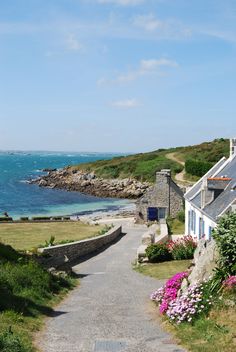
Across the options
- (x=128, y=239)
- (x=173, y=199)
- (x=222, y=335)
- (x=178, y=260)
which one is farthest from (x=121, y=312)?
(x=173, y=199)

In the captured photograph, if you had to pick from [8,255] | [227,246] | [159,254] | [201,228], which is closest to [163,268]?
[159,254]

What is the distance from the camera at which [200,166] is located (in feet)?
295

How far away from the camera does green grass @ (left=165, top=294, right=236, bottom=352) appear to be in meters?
11.7

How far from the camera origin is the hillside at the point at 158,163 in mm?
102562

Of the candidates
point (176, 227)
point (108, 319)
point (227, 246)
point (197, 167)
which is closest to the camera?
point (108, 319)

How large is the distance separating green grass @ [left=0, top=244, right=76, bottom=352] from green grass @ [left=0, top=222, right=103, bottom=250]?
480 inches

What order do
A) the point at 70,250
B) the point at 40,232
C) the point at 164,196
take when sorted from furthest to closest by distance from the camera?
the point at 164,196 → the point at 40,232 → the point at 70,250

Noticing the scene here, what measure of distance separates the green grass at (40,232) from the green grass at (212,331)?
2156 centimetres

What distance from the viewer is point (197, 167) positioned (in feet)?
299

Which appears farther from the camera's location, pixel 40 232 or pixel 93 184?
pixel 93 184

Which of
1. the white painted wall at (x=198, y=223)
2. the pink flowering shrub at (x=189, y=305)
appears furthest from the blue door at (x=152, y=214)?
the pink flowering shrub at (x=189, y=305)

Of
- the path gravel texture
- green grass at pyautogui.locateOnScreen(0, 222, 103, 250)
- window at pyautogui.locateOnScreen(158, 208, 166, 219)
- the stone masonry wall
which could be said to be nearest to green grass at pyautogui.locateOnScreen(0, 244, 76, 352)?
the path gravel texture

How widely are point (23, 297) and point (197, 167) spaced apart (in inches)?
3005

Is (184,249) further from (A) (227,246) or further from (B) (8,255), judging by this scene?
(A) (227,246)
